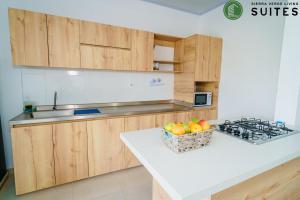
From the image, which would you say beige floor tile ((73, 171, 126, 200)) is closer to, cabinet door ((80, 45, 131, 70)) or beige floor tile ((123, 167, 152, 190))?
beige floor tile ((123, 167, 152, 190))

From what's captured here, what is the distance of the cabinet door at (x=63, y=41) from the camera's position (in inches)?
72.6

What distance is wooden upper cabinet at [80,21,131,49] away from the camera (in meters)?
2.00

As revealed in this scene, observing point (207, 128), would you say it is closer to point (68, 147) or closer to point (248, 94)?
point (68, 147)

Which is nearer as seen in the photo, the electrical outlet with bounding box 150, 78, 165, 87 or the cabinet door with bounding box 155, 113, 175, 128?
the cabinet door with bounding box 155, 113, 175, 128

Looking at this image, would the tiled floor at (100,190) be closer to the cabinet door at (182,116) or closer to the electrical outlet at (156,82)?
the cabinet door at (182,116)

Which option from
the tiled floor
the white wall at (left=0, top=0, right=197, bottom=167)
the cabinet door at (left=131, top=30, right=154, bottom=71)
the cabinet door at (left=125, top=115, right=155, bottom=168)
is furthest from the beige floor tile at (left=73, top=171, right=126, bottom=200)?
the cabinet door at (left=131, top=30, right=154, bottom=71)

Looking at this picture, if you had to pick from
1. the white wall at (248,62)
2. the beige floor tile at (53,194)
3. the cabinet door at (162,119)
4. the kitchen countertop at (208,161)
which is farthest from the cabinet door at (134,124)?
the white wall at (248,62)

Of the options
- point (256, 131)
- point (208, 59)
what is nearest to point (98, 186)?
point (256, 131)

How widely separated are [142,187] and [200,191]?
1534mm

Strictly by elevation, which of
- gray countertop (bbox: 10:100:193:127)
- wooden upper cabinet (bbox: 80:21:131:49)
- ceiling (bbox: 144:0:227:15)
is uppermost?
ceiling (bbox: 144:0:227:15)

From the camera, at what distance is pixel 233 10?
2.54 metres

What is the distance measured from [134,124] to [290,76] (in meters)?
1.74

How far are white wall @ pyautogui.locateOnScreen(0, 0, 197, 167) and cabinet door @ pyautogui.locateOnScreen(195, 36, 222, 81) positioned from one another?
615 millimetres

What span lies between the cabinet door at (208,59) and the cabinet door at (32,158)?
2250mm
